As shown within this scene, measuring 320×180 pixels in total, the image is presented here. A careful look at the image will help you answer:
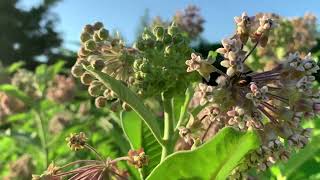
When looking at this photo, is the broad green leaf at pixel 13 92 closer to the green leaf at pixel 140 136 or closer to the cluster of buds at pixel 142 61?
the green leaf at pixel 140 136

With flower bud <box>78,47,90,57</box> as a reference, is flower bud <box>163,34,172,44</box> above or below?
below

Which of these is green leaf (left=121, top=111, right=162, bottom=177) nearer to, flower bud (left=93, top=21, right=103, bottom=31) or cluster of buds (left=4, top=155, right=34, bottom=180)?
flower bud (left=93, top=21, right=103, bottom=31)

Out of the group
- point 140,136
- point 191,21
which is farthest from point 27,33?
point 140,136

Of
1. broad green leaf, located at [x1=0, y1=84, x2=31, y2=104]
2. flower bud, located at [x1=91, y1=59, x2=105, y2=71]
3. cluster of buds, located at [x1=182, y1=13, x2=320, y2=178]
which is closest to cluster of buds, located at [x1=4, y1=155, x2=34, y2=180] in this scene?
broad green leaf, located at [x1=0, y1=84, x2=31, y2=104]

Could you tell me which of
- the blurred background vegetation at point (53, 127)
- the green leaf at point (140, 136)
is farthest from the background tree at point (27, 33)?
the green leaf at point (140, 136)

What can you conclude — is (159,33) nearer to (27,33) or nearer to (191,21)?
(191,21)

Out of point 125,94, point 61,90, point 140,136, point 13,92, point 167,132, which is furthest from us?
point 61,90
